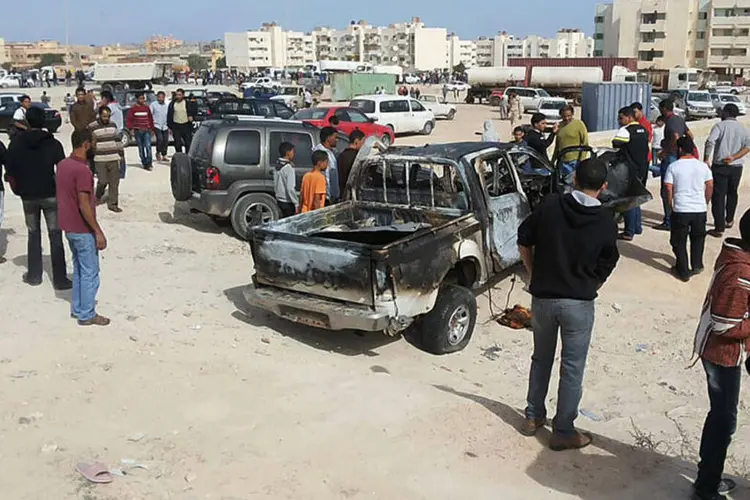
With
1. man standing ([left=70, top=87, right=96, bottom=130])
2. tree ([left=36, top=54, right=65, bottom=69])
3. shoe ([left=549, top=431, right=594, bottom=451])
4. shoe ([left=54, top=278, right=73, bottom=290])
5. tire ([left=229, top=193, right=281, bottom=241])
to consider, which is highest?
tree ([left=36, top=54, right=65, bottom=69])

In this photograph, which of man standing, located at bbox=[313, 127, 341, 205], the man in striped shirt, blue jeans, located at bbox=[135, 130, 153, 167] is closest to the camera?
man standing, located at bbox=[313, 127, 341, 205]

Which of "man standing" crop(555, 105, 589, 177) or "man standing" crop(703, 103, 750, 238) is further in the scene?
"man standing" crop(555, 105, 589, 177)

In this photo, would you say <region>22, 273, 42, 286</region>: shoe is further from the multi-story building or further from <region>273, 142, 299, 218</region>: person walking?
the multi-story building

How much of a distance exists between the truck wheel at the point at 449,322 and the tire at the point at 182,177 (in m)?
5.02

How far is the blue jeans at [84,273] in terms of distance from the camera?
6.62 metres

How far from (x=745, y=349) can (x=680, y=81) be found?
64.9 metres

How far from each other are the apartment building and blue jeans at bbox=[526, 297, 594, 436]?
147 metres

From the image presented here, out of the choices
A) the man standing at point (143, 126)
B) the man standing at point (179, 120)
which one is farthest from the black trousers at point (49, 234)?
the man standing at point (179, 120)

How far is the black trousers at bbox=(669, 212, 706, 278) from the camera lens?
9.44 metres

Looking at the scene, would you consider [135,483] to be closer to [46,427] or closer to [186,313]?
[46,427]

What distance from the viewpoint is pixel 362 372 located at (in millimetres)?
6340

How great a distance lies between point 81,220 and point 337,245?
2220 mm

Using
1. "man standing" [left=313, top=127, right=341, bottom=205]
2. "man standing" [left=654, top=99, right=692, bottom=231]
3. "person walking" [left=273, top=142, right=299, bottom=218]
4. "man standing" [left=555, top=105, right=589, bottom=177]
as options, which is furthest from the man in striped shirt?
"man standing" [left=654, top=99, right=692, bottom=231]

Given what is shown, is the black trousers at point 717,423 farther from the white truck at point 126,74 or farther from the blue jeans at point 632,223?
the white truck at point 126,74
